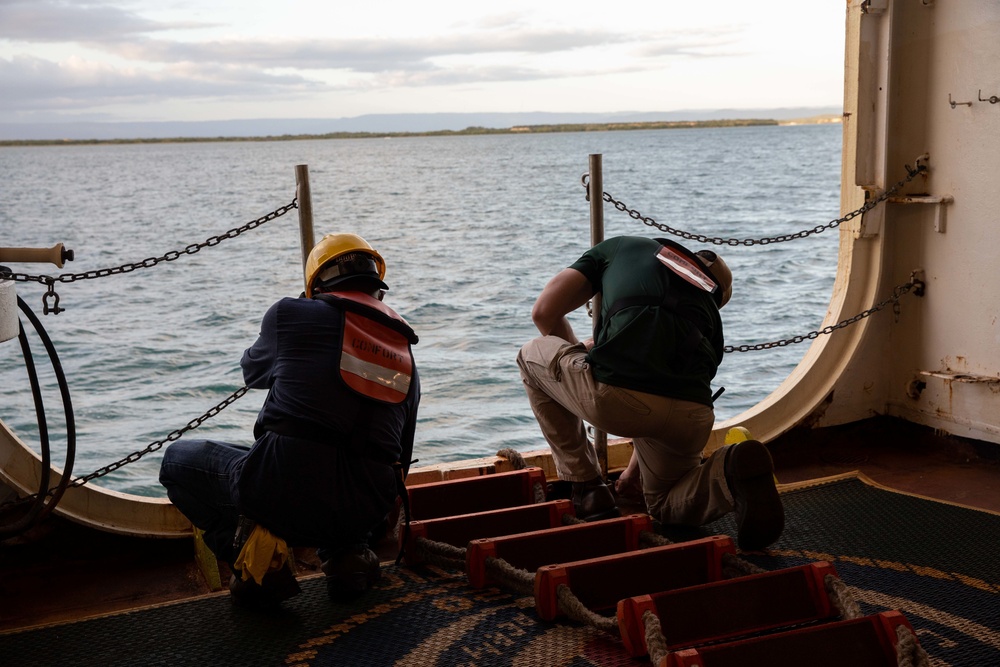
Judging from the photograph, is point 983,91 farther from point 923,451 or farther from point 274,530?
point 274,530

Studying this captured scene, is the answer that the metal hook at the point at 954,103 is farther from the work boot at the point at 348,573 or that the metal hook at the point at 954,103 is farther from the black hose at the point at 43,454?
the black hose at the point at 43,454

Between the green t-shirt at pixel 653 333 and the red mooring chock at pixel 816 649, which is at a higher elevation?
the green t-shirt at pixel 653 333

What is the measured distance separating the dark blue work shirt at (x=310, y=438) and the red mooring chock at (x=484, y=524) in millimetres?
456

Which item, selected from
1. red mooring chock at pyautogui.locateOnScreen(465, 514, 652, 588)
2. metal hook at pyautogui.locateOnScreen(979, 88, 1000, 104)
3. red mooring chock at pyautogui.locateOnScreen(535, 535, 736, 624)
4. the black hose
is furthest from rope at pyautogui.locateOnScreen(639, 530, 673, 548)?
metal hook at pyautogui.locateOnScreen(979, 88, 1000, 104)

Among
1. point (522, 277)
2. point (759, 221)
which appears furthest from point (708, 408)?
point (759, 221)

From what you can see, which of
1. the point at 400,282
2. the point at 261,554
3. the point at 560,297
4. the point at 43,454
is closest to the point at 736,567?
the point at 560,297

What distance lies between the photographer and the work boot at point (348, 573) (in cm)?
350

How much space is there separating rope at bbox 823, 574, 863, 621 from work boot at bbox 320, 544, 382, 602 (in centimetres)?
159

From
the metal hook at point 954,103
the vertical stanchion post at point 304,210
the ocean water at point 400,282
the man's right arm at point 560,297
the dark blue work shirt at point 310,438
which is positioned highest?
the metal hook at point 954,103

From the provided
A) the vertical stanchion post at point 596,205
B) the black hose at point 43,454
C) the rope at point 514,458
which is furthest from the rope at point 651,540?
the black hose at point 43,454

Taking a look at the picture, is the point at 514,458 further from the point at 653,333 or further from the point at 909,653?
the point at 909,653

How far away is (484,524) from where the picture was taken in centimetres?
397

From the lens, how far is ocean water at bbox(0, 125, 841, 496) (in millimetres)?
15212

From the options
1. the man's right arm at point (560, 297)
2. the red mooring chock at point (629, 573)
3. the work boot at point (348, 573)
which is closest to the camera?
the red mooring chock at point (629, 573)
